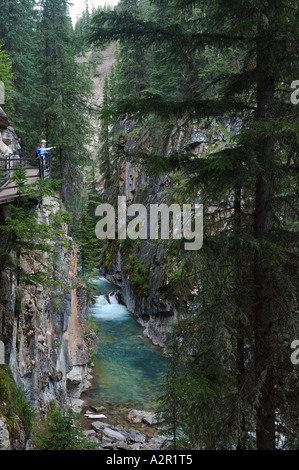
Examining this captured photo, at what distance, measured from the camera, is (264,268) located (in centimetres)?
634

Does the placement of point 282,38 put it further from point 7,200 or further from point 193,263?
point 7,200

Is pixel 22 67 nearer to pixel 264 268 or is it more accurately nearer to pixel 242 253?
pixel 242 253

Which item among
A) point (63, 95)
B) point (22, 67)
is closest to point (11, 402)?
point (63, 95)

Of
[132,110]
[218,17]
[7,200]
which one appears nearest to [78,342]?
[7,200]

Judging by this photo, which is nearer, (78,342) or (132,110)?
(132,110)

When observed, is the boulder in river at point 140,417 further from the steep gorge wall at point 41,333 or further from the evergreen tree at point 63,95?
the evergreen tree at point 63,95

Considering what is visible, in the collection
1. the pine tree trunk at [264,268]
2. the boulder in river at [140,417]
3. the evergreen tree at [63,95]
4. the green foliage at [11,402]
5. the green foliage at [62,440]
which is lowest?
the boulder in river at [140,417]

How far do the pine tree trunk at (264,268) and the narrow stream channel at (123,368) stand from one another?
1011cm

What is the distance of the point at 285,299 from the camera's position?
6422 millimetres

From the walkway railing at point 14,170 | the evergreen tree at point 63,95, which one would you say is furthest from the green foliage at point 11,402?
the evergreen tree at point 63,95

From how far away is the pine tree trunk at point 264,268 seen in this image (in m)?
5.93

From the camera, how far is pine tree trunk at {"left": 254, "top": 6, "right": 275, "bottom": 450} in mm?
5926

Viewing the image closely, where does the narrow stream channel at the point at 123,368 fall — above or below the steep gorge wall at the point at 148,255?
below
